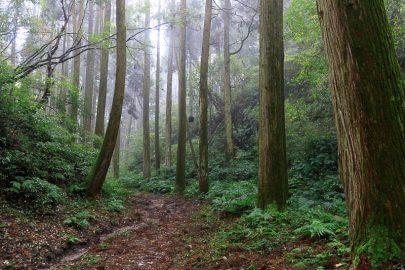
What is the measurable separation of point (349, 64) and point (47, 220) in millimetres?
6530

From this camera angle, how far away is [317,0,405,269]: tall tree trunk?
313 cm

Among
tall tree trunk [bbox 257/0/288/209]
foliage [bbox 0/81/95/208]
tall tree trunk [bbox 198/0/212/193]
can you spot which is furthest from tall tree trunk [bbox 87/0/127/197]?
tall tree trunk [bbox 257/0/288/209]

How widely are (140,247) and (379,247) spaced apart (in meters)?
4.79

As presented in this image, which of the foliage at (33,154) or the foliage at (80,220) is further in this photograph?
the foliage at (33,154)

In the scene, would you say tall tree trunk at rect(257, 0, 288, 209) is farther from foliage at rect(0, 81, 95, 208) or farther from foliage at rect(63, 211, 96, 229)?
foliage at rect(0, 81, 95, 208)

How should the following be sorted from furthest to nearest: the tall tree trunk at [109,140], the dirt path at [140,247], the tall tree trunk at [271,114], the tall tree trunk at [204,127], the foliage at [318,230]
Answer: the tall tree trunk at [204,127] → the tall tree trunk at [109,140] → the tall tree trunk at [271,114] → the dirt path at [140,247] → the foliage at [318,230]

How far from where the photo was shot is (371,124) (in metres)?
3.14

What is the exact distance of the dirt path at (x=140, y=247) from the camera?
18.1 feet

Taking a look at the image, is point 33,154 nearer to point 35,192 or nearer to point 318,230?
point 35,192

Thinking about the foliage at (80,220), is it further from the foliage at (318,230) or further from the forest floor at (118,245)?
the foliage at (318,230)

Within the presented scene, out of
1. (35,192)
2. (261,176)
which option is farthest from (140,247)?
(261,176)

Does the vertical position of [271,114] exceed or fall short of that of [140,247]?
it exceeds it

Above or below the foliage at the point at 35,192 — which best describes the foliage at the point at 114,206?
below

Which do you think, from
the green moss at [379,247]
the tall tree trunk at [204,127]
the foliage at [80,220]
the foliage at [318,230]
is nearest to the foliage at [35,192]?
the foliage at [80,220]
